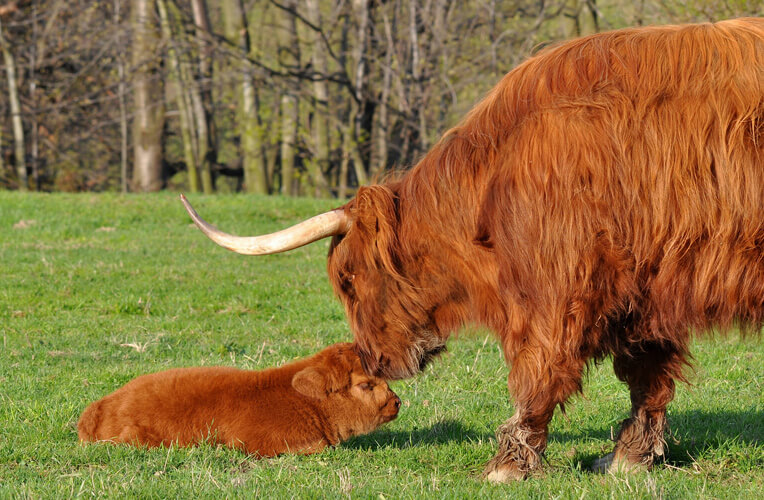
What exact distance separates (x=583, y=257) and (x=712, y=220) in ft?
1.78

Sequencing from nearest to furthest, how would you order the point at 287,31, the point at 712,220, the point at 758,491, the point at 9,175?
the point at 712,220
the point at 758,491
the point at 287,31
the point at 9,175

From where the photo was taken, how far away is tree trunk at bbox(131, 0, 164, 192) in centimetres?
2317

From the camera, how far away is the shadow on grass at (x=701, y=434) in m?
4.84

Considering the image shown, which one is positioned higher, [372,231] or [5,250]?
[372,231]

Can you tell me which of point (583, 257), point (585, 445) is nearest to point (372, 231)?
point (583, 257)

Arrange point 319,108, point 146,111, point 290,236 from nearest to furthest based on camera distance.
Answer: point 290,236, point 319,108, point 146,111

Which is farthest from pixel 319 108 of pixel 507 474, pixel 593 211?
pixel 593 211

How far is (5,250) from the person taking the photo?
1172 centimetres

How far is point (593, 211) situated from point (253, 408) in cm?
205

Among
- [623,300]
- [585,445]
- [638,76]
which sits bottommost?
[585,445]

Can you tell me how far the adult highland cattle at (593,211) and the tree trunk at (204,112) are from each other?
1778cm

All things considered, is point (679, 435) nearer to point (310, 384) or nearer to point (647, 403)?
point (647, 403)

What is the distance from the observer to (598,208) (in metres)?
3.82

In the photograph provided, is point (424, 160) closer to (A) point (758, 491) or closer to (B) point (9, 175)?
(A) point (758, 491)
